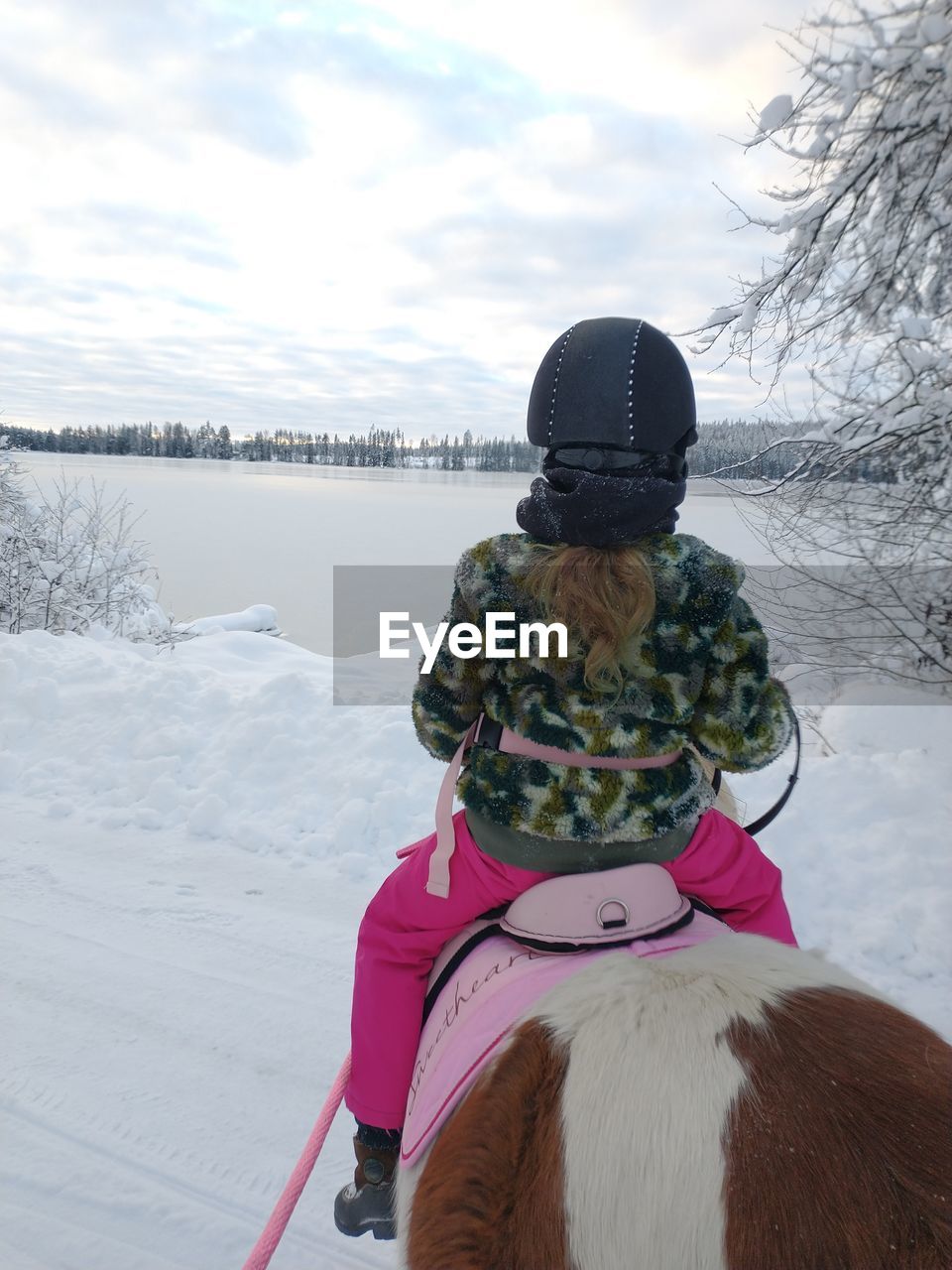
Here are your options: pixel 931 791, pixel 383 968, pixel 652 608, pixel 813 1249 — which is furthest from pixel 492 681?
pixel 931 791

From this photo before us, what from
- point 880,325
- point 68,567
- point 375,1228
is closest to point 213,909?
point 375,1228

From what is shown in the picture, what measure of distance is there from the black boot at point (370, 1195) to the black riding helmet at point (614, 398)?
1647 mm

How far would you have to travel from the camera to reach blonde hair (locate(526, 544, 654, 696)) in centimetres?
151

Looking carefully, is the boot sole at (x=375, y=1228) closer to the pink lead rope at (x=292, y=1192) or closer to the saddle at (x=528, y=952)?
the pink lead rope at (x=292, y=1192)

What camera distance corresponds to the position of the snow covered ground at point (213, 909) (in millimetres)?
2506

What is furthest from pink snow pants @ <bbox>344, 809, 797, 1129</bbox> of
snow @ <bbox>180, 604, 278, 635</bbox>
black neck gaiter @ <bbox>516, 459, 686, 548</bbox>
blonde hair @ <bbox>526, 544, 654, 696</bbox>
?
snow @ <bbox>180, 604, 278, 635</bbox>

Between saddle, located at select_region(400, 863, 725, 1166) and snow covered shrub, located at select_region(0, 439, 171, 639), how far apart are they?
12498 millimetres

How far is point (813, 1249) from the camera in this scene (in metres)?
0.88

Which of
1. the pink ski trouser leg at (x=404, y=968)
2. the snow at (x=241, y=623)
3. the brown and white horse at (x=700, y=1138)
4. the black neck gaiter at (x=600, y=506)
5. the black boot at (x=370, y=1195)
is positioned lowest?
the snow at (x=241, y=623)

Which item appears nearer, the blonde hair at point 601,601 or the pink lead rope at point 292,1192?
the blonde hair at point 601,601

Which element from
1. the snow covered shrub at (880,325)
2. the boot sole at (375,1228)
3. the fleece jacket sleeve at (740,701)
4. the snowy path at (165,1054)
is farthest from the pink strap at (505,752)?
the snow covered shrub at (880,325)

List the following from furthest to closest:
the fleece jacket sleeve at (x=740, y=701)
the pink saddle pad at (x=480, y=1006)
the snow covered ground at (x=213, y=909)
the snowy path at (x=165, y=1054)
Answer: the snow covered ground at (x=213, y=909), the snowy path at (x=165, y=1054), the fleece jacket sleeve at (x=740, y=701), the pink saddle pad at (x=480, y=1006)

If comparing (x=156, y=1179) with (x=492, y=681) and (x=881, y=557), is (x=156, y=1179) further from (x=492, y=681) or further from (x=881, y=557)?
(x=881, y=557)

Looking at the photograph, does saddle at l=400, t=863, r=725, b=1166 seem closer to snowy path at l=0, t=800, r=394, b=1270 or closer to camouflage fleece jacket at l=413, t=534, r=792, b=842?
camouflage fleece jacket at l=413, t=534, r=792, b=842
